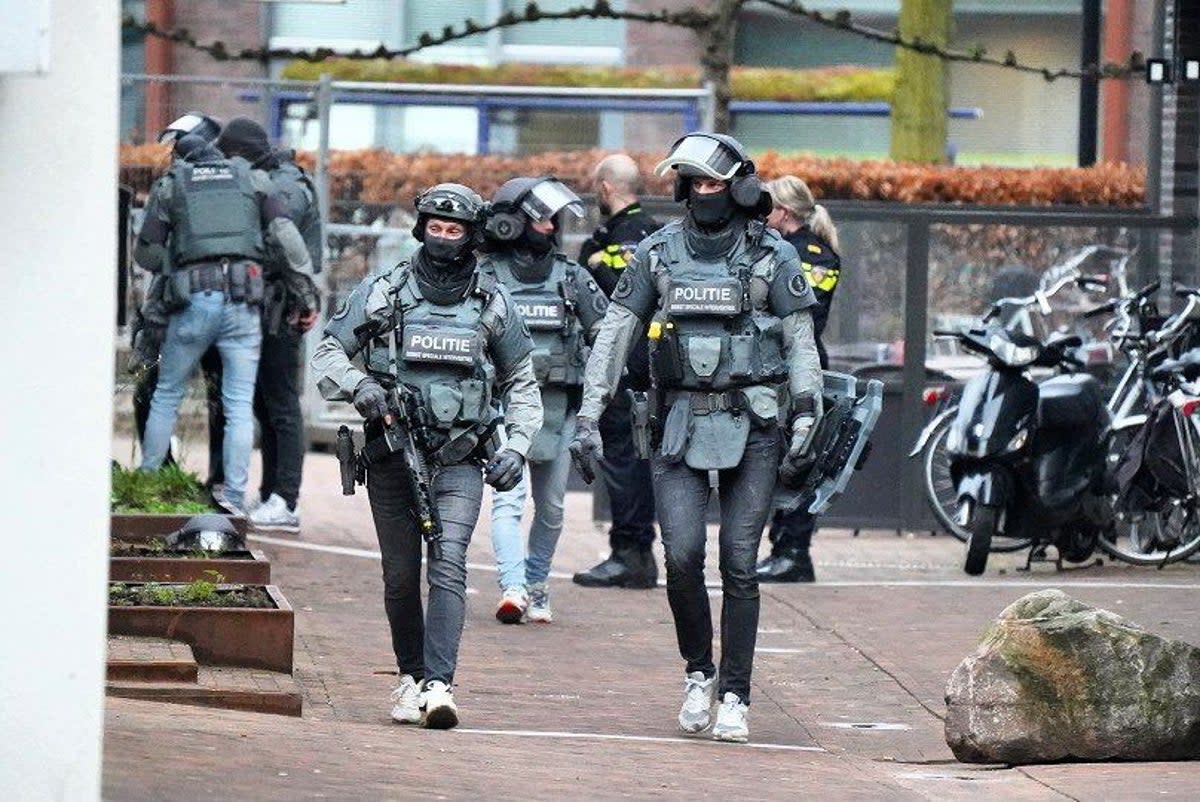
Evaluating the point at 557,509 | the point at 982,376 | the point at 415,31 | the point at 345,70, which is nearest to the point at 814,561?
the point at 982,376

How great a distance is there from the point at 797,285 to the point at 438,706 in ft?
5.95

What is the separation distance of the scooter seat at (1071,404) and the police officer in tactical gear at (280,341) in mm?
3620

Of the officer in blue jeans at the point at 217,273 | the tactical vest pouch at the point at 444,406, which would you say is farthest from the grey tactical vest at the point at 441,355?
the officer in blue jeans at the point at 217,273

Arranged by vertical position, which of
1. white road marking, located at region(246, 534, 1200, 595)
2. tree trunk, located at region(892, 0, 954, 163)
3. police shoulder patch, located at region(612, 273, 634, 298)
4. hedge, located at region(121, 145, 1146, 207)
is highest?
tree trunk, located at region(892, 0, 954, 163)

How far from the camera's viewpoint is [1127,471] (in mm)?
13125

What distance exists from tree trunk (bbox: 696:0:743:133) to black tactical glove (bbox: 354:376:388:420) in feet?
32.0

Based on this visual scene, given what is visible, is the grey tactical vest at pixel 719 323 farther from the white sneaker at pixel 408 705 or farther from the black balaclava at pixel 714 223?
the white sneaker at pixel 408 705

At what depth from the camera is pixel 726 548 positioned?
8781 mm

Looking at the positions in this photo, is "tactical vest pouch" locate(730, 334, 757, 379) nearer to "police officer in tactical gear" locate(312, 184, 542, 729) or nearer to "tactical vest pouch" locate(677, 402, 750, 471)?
"tactical vest pouch" locate(677, 402, 750, 471)

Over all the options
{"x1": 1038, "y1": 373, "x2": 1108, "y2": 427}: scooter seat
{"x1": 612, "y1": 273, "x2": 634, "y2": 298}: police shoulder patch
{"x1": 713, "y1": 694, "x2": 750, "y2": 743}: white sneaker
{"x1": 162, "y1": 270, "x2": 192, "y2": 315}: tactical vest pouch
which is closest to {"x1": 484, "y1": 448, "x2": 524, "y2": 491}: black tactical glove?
{"x1": 612, "y1": 273, "x2": 634, "y2": 298}: police shoulder patch

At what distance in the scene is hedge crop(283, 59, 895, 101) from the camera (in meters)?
29.3

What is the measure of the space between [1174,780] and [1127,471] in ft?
17.3

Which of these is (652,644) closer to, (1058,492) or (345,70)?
(1058,492)

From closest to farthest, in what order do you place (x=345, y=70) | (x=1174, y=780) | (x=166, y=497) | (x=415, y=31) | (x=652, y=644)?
1. (x=1174, y=780)
2. (x=652, y=644)
3. (x=166, y=497)
4. (x=345, y=70)
5. (x=415, y=31)
